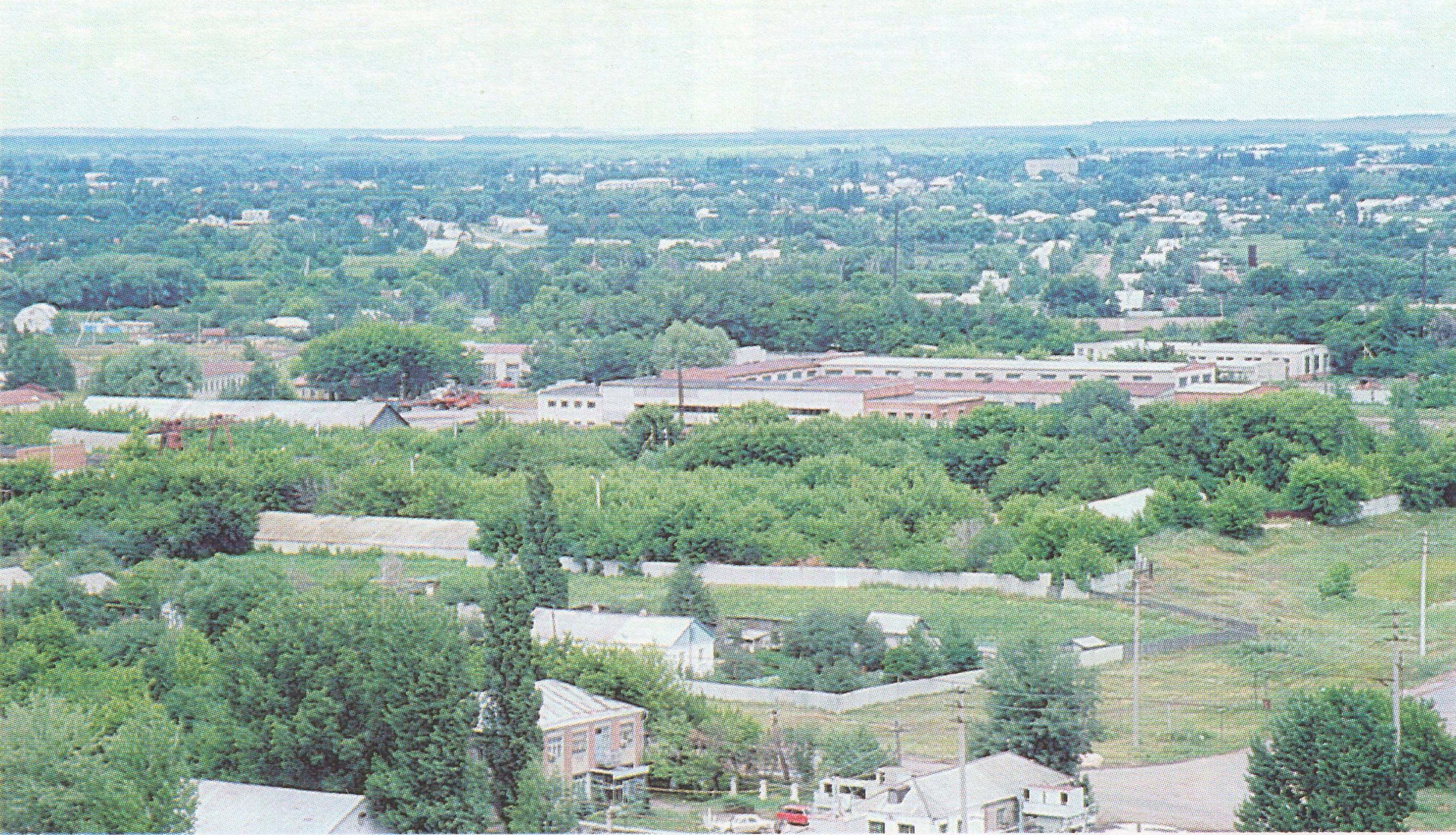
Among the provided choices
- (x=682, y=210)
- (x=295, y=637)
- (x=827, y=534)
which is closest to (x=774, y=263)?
(x=682, y=210)

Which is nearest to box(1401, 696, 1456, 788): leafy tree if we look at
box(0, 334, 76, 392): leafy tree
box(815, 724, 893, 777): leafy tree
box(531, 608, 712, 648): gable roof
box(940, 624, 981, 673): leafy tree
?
box(815, 724, 893, 777): leafy tree

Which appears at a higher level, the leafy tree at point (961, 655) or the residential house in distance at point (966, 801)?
the residential house in distance at point (966, 801)

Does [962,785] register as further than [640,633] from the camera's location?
No

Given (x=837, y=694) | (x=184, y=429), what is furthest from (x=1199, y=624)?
(x=184, y=429)

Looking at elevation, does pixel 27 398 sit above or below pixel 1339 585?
below

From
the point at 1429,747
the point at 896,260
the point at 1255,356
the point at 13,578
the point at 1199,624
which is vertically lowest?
the point at 896,260

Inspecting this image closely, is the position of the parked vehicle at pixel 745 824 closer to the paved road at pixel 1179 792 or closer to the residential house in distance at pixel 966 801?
the residential house in distance at pixel 966 801

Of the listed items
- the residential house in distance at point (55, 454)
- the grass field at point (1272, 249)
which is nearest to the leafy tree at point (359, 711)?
the residential house in distance at point (55, 454)

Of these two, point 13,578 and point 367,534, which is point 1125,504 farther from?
point 13,578

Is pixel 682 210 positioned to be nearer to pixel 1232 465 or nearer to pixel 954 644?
pixel 1232 465
